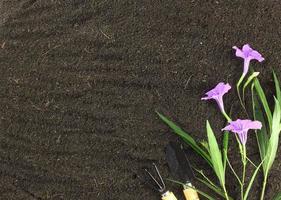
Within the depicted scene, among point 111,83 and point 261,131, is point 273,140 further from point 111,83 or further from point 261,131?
point 111,83

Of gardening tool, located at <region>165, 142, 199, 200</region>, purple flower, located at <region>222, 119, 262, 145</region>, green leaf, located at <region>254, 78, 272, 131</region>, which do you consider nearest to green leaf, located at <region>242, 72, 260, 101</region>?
green leaf, located at <region>254, 78, 272, 131</region>

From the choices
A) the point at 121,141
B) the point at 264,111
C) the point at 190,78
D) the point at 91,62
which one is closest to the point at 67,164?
the point at 121,141

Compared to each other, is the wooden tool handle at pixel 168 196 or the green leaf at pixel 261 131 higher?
the green leaf at pixel 261 131

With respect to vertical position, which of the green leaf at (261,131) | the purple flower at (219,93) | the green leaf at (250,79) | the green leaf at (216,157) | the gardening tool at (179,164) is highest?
the green leaf at (250,79)

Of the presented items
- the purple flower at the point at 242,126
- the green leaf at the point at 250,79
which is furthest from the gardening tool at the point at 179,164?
the green leaf at the point at 250,79

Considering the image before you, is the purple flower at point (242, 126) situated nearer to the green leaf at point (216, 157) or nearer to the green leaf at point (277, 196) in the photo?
the green leaf at point (216, 157)

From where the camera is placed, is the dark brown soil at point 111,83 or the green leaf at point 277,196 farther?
the dark brown soil at point 111,83

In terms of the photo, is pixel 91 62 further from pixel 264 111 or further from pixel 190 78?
pixel 264 111
